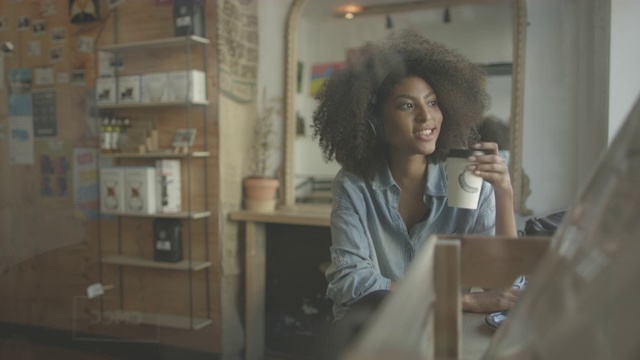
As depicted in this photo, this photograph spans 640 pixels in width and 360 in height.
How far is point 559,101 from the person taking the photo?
1.46 meters

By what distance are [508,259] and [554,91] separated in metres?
1.18

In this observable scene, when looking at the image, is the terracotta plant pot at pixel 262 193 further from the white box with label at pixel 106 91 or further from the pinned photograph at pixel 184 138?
the white box with label at pixel 106 91

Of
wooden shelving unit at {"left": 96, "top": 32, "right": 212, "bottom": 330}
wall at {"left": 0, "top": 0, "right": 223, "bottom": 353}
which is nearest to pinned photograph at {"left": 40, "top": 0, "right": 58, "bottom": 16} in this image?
wall at {"left": 0, "top": 0, "right": 223, "bottom": 353}

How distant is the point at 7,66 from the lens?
1963 millimetres

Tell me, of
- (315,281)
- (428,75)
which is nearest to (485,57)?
(428,75)

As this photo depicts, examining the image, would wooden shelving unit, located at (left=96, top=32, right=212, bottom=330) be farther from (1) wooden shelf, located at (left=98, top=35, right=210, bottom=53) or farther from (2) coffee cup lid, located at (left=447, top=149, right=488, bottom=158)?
(2) coffee cup lid, located at (left=447, top=149, right=488, bottom=158)

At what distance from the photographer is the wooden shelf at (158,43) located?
77.1 inches

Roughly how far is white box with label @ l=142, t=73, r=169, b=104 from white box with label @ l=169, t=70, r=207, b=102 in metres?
0.02

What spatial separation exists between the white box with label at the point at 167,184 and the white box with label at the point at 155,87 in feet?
0.78

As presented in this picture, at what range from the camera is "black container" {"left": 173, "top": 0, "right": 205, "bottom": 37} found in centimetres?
197

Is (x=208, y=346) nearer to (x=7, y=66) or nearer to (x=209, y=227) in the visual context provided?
(x=209, y=227)

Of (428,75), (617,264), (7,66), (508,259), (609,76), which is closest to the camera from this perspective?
(617,264)

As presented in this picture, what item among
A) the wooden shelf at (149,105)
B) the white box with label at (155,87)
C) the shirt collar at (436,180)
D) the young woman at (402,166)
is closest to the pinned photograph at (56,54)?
the wooden shelf at (149,105)

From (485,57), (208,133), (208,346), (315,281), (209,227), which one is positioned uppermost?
(485,57)
